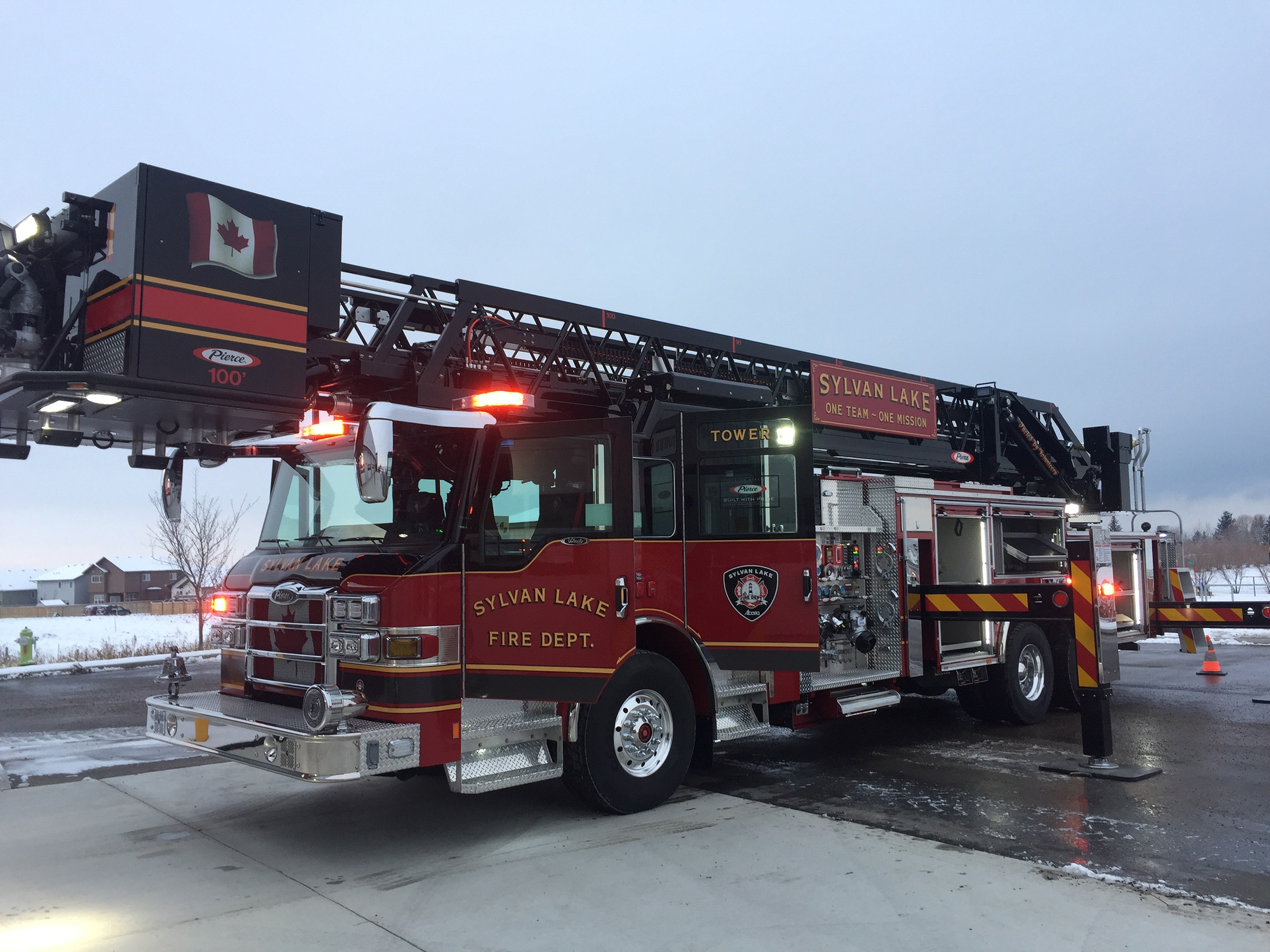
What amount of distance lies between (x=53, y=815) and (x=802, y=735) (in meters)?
6.16

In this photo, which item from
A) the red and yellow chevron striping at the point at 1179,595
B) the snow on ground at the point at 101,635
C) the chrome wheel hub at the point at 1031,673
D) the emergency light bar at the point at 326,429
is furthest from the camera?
the snow on ground at the point at 101,635

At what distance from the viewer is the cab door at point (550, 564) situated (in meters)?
5.44

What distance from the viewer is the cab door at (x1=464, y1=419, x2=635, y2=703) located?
5.44 m

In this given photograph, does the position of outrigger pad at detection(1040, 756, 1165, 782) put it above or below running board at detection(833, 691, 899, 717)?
below

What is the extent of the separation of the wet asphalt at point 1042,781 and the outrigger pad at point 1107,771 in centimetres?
8

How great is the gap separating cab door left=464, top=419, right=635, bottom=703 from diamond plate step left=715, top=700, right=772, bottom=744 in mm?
1301

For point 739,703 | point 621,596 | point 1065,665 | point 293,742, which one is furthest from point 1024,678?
point 293,742

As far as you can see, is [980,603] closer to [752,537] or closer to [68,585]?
[752,537]

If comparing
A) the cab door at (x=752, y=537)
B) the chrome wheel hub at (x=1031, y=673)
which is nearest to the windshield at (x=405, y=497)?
the cab door at (x=752, y=537)

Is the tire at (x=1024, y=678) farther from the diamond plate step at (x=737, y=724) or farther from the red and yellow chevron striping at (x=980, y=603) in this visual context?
the diamond plate step at (x=737, y=724)

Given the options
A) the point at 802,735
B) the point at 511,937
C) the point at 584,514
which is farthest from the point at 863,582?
the point at 511,937

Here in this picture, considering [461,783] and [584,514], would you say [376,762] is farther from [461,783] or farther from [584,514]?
[584,514]

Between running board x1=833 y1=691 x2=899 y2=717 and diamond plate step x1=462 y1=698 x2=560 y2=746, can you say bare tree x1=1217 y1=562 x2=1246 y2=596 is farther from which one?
diamond plate step x1=462 y1=698 x2=560 y2=746

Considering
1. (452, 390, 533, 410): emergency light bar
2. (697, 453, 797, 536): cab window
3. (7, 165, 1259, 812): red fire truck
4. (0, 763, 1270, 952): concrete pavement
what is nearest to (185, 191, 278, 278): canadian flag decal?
(7, 165, 1259, 812): red fire truck
